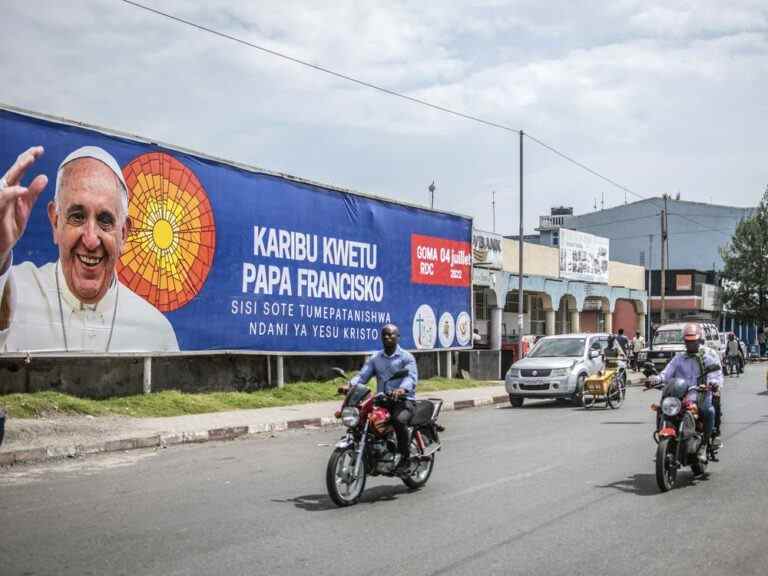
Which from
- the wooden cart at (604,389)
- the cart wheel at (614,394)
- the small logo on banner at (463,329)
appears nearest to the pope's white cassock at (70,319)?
the wooden cart at (604,389)

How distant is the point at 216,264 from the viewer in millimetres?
19531

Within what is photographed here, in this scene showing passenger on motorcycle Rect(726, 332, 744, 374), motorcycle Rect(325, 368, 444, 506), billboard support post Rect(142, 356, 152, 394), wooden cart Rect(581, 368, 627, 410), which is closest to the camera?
motorcycle Rect(325, 368, 444, 506)

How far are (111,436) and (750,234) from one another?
58783mm

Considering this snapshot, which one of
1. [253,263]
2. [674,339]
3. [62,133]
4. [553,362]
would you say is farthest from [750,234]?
[62,133]

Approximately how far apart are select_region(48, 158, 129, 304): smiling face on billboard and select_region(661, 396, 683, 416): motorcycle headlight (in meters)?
10.8

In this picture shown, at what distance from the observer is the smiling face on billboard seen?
636 inches

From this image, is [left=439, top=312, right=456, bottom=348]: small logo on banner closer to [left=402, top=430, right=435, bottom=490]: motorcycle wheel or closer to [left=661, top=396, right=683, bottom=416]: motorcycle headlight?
[left=402, top=430, right=435, bottom=490]: motorcycle wheel

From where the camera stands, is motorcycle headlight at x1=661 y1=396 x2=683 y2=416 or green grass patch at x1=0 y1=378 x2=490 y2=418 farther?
green grass patch at x1=0 y1=378 x2=490 y2=418

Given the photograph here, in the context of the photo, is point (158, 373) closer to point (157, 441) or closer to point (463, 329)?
point (157, 441)

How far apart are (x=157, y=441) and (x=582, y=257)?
33257mm

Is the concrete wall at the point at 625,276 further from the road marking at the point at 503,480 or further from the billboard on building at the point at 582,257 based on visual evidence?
the road marking at the point at 503,480

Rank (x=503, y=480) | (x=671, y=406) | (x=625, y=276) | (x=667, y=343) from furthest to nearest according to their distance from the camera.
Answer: (x=625, y=276) → (x=667, y=343) → (x=503, y=480) → (x=671, y=406)

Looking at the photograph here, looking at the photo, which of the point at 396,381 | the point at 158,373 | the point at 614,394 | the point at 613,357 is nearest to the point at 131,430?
the point at 158,373

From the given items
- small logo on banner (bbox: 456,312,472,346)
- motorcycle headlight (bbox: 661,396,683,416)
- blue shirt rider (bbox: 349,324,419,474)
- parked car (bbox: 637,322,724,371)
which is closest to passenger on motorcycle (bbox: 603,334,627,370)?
small logo on banner (bbox: 456,312,472,346)
